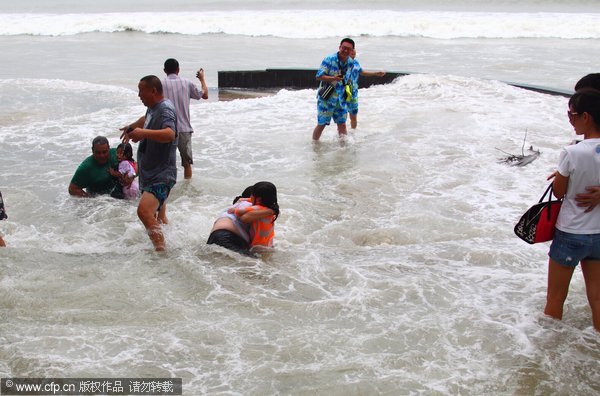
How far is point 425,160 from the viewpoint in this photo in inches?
365

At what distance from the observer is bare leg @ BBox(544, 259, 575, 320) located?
14.4 ft

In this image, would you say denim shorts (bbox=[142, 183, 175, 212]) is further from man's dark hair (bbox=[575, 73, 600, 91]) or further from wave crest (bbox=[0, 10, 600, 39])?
wave crest (bbox=[0, 10, 600, 39])

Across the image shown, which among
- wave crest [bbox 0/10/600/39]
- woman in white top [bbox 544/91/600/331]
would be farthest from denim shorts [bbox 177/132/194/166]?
wave crest [bbox 0/10/600/39]

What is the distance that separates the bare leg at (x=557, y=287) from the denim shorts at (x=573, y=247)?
8 cm

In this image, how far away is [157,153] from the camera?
5.73 m

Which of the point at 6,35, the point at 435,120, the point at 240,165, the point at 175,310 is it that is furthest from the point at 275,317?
the point at 6,35

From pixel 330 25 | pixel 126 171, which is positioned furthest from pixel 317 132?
pixel 330 25

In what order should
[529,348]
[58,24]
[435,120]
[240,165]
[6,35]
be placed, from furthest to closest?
[58,24], [6,35], [435,120], [240,165], [529,348]

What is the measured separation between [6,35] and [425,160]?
87.4ft

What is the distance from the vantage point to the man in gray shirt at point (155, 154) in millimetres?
5574

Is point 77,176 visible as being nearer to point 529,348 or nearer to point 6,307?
point 6,307

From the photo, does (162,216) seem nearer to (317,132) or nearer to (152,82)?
(152,82)

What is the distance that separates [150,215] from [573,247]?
11.2 ft

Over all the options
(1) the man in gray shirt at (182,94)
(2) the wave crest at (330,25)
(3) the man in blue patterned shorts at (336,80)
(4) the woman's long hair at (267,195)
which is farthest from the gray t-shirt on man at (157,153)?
(2) the wave crest at (330,25)
